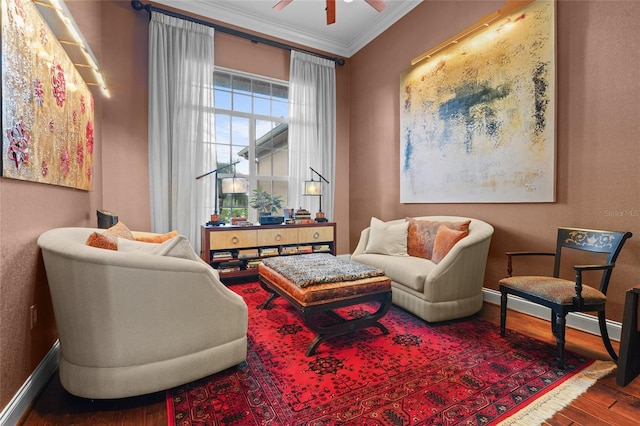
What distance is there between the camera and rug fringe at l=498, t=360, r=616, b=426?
1.43 meters

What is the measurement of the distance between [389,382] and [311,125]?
3978mm

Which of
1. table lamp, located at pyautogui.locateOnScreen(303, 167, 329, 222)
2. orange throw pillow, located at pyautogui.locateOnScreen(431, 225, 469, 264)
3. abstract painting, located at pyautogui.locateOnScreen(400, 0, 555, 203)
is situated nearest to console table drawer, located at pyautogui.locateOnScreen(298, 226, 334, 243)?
table lamp, located at pyautogui.locateOnScreen(303, 167, 329, 222)

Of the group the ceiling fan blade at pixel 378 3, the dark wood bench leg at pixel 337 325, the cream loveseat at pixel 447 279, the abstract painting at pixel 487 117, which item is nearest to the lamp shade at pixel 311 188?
the abstract painting at pixel 487 117

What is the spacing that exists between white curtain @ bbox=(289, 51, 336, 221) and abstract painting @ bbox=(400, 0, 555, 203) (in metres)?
1.37

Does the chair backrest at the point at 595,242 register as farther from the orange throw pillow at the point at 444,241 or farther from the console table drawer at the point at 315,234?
the console table drawer at the point at 315,234

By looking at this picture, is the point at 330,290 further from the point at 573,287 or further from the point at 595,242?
the point at 595,242

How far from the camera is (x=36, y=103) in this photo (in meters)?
1.63

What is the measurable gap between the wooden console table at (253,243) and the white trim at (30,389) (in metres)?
1.94

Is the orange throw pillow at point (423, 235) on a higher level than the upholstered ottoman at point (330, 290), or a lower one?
higher

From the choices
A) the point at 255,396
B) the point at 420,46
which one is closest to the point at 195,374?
the point at 255,396

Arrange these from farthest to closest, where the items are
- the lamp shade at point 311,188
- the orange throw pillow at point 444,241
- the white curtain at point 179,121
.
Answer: the lamp shade at point 311,188
the white curtain at point 179,121
the orange throw pillow at point 444,241

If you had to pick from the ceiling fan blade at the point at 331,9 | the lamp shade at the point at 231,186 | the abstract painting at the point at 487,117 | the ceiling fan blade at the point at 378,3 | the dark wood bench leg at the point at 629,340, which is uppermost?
the ceiling fan blade at the point at 378,3

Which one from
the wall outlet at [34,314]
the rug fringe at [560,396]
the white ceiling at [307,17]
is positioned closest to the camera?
the rug fringe at [560,396]

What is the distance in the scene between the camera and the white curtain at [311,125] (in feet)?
15.6
